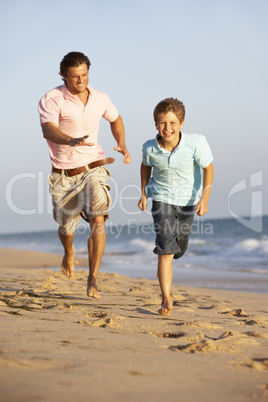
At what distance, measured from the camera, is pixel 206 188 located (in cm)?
397

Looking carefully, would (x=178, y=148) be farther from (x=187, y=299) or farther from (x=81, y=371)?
(x=81, y=371)

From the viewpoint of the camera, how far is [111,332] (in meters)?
2.63

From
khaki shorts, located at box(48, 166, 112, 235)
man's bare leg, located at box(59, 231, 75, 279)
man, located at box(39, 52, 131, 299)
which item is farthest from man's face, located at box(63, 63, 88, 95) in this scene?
man's bare leg, located at box(59, 231, 75, 279)

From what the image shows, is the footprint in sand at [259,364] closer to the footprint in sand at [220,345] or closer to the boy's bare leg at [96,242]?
the footprint in sand at [220,345]

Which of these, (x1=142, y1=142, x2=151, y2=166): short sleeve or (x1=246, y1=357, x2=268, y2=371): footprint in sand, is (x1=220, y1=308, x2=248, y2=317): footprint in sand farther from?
(x1=246, y1=357, x2=268, y2=371): footprint in sand

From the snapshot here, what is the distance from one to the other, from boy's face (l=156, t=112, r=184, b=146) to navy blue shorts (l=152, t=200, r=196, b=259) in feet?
1.75

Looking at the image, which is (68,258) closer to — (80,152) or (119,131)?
(80,152)

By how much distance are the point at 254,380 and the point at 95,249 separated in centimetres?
272

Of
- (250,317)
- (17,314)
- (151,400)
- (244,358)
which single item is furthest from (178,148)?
(151,400)

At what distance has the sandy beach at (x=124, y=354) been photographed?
5.15 feet

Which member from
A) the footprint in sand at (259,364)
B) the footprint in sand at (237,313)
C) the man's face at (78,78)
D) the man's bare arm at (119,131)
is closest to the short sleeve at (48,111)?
the man's face at (78,78)

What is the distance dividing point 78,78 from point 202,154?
51.7 inches

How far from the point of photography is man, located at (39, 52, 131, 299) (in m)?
4.23

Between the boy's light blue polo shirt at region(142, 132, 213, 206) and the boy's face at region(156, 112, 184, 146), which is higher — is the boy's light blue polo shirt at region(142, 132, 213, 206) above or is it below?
below
